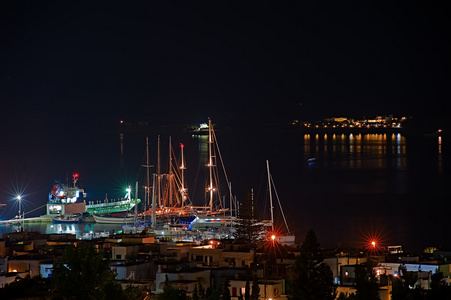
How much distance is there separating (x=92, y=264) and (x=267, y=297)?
98.8 inches

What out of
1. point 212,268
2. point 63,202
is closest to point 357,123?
point 63,202

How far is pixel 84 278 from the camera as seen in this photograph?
8.93 meters

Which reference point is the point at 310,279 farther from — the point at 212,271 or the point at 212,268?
the point at 212,268

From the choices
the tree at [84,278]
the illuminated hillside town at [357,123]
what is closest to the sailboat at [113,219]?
the tree at [84,278]

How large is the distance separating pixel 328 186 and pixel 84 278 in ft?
117

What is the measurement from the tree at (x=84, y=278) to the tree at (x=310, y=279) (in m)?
2.22

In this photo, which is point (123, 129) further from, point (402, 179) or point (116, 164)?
point (402, 179)

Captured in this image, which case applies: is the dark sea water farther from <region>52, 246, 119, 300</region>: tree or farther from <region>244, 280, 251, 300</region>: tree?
<region>52, 246, 119, 300</region>: tree

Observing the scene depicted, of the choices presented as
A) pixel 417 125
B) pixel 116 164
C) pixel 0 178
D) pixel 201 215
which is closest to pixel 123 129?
pixel 417 125

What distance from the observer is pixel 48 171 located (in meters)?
55.9

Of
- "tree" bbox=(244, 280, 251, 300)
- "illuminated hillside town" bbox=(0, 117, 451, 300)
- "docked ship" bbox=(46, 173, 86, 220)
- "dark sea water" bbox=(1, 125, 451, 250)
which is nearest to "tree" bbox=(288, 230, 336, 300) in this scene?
"illuminated hillside town" bbox=(0, 117, 451, 300)

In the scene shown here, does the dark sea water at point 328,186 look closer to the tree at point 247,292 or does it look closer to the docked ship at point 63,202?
the docked ship at point 63,202

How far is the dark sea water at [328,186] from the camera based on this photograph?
27.2 metres

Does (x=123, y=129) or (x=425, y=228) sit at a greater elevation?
(x=123, y=129)
